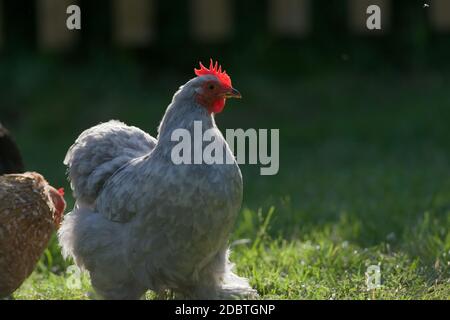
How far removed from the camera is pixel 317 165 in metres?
8.78

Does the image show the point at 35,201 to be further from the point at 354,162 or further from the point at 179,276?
the point at 354,162

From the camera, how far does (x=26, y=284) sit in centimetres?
550

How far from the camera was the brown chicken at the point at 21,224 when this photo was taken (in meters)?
4.64

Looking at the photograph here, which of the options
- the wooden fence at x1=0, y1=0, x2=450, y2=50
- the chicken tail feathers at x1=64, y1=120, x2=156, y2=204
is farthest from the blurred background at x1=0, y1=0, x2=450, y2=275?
the chicken tail feathers at x1=64, y1=120, x2=156, y2=204

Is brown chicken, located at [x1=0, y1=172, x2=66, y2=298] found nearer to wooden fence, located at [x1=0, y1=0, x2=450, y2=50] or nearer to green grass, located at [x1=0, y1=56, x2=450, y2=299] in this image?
green grass, located at [x1=0, y1=56, x2=450, y2=299]

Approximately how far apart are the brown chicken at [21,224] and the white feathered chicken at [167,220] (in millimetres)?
165

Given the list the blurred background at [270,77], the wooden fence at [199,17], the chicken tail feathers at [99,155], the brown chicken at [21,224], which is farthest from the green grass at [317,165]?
the wooden fence at [199,17]

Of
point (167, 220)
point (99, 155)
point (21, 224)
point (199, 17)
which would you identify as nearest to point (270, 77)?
point (199, 17)

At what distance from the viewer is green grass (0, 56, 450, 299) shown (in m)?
5.20

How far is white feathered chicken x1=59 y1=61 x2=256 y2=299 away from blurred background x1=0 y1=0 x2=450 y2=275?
3036 mm

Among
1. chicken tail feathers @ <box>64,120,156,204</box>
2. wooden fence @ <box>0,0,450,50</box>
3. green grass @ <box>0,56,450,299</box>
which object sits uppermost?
wooden fence @ <box>0,0,450,50</box>

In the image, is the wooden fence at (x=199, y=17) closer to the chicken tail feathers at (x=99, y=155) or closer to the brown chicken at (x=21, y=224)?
the chicken tail feathers at (x=99, y=155)

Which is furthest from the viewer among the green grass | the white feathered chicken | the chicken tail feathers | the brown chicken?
the green grass

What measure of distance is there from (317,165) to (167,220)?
4.69 meters
